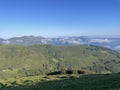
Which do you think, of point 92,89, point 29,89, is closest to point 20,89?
point 29,89

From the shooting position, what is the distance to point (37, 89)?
118 feet

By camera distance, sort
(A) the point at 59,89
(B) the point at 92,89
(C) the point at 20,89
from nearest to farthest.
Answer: (B) the point at 92,89 < (A) the point at 59,89 < (C) the point at 20,89

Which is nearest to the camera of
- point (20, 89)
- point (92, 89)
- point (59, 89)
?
point (92, 89)

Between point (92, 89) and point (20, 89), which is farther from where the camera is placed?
point (20, 89)

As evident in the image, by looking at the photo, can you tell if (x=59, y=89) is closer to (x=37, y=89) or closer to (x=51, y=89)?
(x=51, y=89)

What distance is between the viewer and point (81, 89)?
109 feet

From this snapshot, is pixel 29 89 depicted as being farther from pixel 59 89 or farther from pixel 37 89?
pixel 59 89

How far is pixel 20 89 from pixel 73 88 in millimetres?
8329

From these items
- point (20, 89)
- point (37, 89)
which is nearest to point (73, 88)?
point (37, 89)

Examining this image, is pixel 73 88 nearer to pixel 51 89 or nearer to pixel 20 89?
pixel 51 89

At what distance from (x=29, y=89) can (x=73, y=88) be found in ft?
21.2

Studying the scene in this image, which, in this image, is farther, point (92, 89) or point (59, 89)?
point (59, 89)

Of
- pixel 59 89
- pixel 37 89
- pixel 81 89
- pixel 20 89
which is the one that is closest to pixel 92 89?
pixel 81 89

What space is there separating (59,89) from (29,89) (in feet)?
14.8
